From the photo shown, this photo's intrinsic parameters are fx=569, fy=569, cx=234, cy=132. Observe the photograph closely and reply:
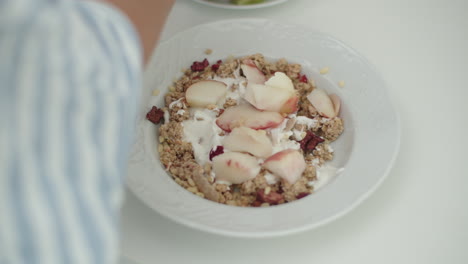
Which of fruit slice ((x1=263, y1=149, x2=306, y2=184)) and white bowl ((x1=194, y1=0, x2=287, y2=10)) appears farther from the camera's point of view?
white bowl ((x1=194, y1=0, x2=287, y2=10))

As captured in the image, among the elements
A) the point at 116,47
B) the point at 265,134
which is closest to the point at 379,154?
the point at 265,134

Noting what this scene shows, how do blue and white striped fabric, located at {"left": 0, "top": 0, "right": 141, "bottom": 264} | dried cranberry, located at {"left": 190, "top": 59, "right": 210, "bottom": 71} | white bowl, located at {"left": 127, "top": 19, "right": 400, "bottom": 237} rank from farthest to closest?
dried cranberry, located at {"left": 190, "top": 59, "right": 210, "bottom": 71} → white bowl, located at {"left": 127, "top": 19, "right": 400, "bottom": 237} → blue and white striped fabric, located at {"left": 0, "top": 0, "right": 141, "bottom": 264}

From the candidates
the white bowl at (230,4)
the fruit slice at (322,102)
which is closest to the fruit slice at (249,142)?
the fruit slice at (322,102)

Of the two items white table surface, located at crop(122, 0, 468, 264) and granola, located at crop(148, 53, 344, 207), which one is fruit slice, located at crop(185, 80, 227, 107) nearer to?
granola, located at crop(148, 53, 344, 207)

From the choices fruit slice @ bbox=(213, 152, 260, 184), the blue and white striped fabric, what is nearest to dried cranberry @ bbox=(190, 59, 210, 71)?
fruit slice @ bbox=(213, 152, 260, 184)

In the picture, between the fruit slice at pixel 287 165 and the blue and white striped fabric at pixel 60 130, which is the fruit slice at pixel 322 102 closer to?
the fruit slice at pixel 287 165

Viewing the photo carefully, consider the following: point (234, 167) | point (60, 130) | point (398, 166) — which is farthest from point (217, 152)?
point (60, 130)

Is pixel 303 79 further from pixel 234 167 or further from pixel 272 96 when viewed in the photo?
pixel 234 167
